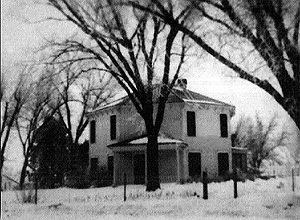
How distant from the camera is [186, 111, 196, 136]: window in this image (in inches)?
367

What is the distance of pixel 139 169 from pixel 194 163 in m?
1.17

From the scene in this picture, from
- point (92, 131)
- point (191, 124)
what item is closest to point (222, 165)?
point (191, 124)

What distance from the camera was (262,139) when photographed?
19.9 feet

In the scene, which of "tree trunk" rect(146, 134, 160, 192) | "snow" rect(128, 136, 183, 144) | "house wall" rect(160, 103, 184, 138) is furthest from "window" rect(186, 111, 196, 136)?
"tree trunk" rect(146, 134, 160, 192)

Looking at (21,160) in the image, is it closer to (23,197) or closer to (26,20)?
(23,197)

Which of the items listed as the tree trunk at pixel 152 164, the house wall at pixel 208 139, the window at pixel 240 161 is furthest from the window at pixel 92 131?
the window at pixel 240 161

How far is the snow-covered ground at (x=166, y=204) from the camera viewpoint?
19.7 feet

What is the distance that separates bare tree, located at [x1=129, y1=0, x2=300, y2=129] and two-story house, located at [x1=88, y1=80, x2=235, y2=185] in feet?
2.64

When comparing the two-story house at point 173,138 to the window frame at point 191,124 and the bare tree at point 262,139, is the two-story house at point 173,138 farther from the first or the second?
the bare tree at point 262,139

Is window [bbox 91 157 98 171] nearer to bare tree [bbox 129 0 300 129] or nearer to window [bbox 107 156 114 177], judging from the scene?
window [bbox 107 156 114 177]

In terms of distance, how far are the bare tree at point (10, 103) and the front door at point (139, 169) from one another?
2.34m

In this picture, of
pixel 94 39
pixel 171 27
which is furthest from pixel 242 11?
pixel 94 39

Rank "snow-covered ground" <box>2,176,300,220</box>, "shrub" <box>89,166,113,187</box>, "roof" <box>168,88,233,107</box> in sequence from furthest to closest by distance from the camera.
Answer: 1. "shrub" <box>89,166,113,187</box>
2. "roof" <box>168,88,233,107</box>
3. "snow-covered ground" <box>2,176,300,220</box>

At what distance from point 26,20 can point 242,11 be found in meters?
3.39
